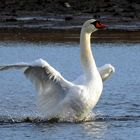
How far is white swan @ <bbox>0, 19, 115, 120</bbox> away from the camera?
1333 cm

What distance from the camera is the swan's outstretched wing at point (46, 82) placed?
13109 millimetres

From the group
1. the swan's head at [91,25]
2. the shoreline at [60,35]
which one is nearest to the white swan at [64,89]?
the swan's head at [91,25]

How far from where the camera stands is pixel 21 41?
30047 mm

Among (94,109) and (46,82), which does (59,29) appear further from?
(46,82)

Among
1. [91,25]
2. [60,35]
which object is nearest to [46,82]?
[91,25]

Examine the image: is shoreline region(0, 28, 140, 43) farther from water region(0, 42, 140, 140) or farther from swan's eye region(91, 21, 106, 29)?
swan's eye region(91, 21, 106, 29)

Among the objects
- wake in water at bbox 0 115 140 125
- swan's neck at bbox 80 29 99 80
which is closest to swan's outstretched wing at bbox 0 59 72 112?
wake in water at bbox 0 115 140 125

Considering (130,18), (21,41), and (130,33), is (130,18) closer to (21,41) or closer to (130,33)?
(130,33)

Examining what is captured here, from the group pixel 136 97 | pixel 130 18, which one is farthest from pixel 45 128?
pixel 130 18

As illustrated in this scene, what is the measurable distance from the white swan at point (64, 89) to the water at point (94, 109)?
22cm

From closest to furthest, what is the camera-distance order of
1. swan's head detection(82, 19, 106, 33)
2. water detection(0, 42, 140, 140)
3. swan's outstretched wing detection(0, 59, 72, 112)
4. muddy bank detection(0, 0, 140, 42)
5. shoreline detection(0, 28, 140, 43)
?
1. water detection(0, 42, 140, 140)
2. swan's outstretched wing detection(0, 59, 72, 112)
3. swan's head detection(82, 19, 106, 33)
4. shoreline detection(0, 28, 140, 43)
5. muddy bank detection(0, 0, 140, 42)

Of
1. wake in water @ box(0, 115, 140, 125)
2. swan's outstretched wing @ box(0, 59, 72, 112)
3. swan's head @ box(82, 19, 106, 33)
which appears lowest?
wake in water @ box(0, 115, 140, 125)

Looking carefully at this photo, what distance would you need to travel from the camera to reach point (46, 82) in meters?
13.5

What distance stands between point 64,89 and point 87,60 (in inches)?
24.4
